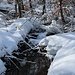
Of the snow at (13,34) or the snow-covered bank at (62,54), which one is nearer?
the snow-covered bank at (62,54)

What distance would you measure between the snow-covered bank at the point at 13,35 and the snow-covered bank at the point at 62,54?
132cm

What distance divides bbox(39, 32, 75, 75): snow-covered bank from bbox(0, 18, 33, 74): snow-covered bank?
132 cm

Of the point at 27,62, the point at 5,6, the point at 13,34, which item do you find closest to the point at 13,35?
the point at 13,34

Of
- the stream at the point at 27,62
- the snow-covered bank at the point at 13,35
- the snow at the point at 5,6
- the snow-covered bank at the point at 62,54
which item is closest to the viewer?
the snow-covered bank at the point at 62,54

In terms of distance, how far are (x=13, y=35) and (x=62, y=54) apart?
4022mm

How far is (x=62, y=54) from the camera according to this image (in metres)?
7.77

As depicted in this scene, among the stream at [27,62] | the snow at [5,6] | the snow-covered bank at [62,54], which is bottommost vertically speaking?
the stream at [27,62]

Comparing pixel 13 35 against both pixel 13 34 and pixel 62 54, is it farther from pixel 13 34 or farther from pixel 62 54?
pixel 62 54

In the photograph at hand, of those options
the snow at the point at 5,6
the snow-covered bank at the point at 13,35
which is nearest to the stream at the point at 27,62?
the snow-covered bank at the point at 13,35

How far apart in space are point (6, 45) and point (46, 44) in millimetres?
1785

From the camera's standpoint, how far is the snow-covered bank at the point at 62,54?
617 centimetres

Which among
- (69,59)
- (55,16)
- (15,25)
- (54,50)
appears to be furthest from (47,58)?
(55,16)

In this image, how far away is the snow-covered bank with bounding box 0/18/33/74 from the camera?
960 cm

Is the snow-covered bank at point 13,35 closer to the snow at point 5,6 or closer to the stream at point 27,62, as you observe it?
the stream at point 27,62
